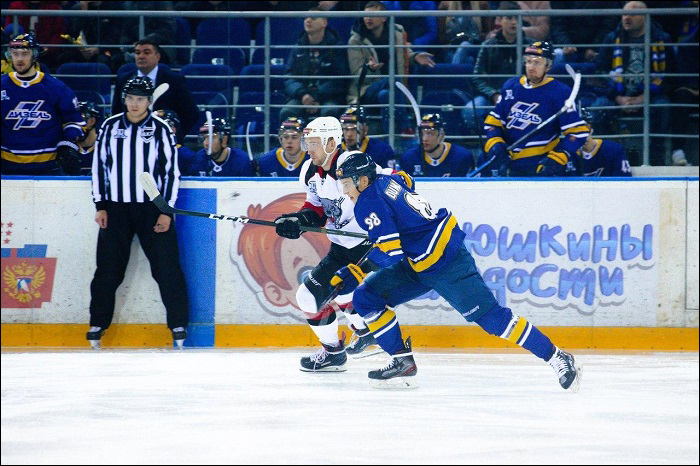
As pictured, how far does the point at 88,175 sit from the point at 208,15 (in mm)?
1362

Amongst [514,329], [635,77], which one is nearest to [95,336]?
[514,329]

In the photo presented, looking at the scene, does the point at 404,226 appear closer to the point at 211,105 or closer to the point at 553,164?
the point at 553,164

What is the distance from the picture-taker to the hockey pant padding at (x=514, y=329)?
17.6 feet

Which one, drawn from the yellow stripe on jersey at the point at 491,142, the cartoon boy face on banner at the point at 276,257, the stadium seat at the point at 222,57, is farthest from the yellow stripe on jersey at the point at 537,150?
the stadium seat at the point at 222,57

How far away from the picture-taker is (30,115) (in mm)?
7348

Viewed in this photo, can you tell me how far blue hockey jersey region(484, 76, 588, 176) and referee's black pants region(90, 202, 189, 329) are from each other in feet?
7.05

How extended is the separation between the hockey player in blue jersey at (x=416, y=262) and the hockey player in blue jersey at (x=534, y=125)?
201 cm

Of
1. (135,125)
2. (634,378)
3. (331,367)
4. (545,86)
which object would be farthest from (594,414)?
(135,125)

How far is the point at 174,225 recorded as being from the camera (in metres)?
7.20

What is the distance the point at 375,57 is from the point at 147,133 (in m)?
1.74

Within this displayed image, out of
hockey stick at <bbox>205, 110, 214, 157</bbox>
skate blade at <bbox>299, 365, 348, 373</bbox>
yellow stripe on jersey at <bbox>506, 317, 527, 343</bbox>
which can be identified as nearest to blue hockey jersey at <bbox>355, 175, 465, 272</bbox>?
yellow stripe on jersey at <bbox>506, 317, 527, 343</bbox>

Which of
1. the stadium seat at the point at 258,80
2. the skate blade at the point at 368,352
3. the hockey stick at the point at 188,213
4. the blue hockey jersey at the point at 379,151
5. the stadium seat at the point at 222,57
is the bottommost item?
the skate blade at the point at 368,352

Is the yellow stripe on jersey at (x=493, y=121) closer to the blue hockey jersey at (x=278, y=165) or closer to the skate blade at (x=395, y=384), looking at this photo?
the blue hockey jersey at (x=278, y=165)

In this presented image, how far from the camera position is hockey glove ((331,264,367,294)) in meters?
6.11
